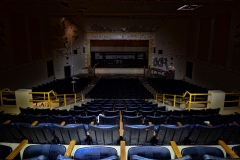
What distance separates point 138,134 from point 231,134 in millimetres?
2289

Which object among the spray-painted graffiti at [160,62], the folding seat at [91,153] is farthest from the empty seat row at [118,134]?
the spray-painted graffiti at [160,62]

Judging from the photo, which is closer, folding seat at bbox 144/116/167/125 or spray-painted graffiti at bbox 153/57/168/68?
folding seat at bbox 144/116/167/125

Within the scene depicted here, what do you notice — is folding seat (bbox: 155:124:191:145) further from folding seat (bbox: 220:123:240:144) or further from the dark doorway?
the dark doorway

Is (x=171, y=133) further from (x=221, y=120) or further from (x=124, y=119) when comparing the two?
(x=221, y=120)

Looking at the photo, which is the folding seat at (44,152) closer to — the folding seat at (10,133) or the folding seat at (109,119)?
the folding seat at (10,133)

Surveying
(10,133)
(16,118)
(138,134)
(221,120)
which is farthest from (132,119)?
(16,118)

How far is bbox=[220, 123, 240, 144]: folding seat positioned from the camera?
4426mm

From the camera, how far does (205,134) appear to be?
14.6 ft

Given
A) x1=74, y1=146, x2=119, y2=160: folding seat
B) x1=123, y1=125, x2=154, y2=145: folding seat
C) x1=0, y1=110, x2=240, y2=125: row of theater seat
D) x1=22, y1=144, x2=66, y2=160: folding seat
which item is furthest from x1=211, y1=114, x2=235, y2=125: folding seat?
x1=22, y1=144, x2=66, y2=160: folding seat

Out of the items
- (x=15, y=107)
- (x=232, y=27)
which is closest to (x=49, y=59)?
(x=15, y=107)

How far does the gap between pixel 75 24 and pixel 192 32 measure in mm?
14532

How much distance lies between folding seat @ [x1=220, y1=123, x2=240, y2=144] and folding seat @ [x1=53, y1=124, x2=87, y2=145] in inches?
137

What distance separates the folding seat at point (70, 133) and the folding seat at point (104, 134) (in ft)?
0.72

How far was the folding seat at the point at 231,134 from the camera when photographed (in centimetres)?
443
